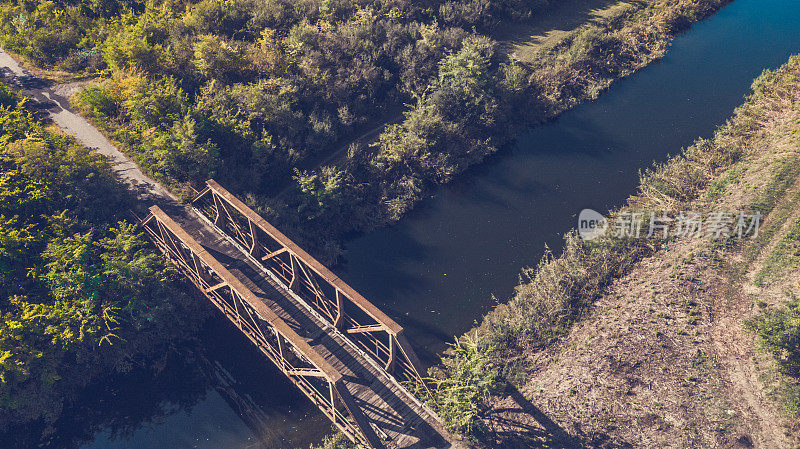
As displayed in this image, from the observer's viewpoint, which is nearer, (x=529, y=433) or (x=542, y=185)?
(x=529, y=433)

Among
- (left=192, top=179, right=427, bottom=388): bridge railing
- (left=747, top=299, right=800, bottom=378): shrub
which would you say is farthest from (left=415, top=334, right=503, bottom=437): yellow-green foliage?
(left=747, top=299, right=800, bottom=378): shrub

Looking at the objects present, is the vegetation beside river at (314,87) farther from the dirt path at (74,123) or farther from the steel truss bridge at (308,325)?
the steel truss bridge at (308,325)

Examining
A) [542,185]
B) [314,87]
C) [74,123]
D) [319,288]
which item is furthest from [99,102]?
[542,185]

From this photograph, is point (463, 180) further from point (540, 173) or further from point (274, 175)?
point (274, 175)

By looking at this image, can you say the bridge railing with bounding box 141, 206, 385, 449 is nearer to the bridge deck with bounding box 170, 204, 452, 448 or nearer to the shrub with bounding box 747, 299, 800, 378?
the bridge deck with bounding box 170, 204, 452, 448

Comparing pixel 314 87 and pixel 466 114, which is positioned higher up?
pixel 314 87

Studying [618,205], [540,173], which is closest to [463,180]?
[540,173]

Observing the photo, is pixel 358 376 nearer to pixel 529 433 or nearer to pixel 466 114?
pixel 529 433

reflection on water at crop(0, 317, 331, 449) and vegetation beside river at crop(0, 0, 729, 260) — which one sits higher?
vegetation beside river at crop(0, 0, 729, 260)
